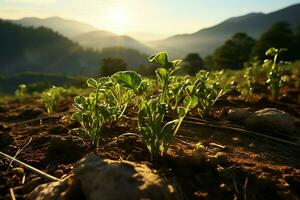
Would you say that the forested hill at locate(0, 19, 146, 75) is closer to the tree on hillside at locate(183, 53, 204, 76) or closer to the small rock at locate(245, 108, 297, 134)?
the tree on hillside at locate(183, 53, 204, 76)

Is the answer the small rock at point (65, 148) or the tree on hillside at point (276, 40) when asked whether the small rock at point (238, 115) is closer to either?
the small rock at point (65, 148)

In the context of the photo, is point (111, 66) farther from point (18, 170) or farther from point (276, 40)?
point (18, 170)

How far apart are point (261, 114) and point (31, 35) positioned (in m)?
152

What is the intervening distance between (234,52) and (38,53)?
112 m

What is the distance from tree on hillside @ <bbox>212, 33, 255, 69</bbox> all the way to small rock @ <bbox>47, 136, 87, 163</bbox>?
4953 cm

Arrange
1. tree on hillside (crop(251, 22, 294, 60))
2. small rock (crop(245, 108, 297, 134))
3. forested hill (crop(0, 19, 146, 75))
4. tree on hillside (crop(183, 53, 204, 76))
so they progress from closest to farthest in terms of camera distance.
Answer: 1. small rock (crop(245, 108, 297, 134))
2. tree on hillside (crop(251, 22, 294, 60))
3. tree on hillside (crop(183, 53, 204, 76))
4. forested hill (crop(0, 19, 146, 75))

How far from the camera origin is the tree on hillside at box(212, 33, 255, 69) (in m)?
52.7

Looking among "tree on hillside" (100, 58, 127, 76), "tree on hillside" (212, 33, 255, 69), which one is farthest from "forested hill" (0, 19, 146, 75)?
"tree on hillside" (100, 58, 127, 76)

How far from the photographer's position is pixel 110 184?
2193 millimetres

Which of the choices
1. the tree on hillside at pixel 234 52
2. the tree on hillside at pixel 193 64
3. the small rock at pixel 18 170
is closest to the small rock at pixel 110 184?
the small rock at pixel 18 170

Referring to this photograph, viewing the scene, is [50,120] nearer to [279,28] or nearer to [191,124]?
[191,124]

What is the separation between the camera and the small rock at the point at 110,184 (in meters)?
2.15

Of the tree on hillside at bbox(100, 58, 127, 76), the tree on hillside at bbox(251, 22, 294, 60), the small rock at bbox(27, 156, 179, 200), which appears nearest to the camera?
the small rock at bbox(27, 156, 179, 200)

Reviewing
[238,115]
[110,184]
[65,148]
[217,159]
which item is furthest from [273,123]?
[110,184]
